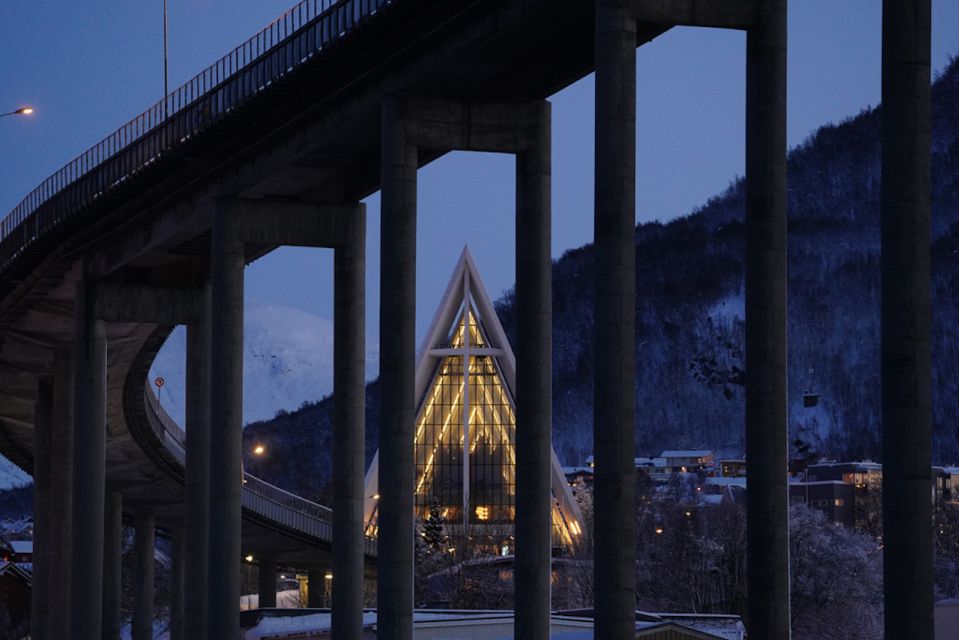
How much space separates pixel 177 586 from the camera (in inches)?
4082

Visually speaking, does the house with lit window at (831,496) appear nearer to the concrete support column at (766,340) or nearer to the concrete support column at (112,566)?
the concrete support column at (112,566)

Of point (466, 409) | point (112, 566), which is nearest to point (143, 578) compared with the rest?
point (112, 566)

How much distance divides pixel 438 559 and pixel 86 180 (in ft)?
183

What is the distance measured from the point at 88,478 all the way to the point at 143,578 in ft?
116

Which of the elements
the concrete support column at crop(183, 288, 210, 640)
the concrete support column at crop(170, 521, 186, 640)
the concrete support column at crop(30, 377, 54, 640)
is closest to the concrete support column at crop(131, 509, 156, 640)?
the concrete support column at crop(170, 521, 186, 640)

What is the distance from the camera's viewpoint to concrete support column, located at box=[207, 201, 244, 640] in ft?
195

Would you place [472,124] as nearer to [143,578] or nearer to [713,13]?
[713,13]

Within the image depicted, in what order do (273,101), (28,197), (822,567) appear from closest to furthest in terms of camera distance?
(273,101), (28,197), (822,567)

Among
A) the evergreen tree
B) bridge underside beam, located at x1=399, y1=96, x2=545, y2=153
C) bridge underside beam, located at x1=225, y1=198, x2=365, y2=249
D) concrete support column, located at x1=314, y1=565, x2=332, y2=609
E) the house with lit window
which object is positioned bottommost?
concrete support column, located at x1=314, y1=565, x2=332, y2=609

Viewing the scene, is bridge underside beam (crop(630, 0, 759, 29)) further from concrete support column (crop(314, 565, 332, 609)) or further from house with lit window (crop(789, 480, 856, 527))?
house with lit window (crop(789, 480, 856, 527))

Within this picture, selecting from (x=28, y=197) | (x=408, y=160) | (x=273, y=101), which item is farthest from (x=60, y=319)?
(x=408, y=160)

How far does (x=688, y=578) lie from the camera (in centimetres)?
11150

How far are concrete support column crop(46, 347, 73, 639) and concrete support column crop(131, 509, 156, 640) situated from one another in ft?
71.0

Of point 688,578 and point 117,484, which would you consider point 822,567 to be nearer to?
point 688,578
